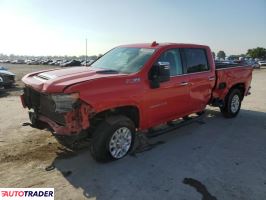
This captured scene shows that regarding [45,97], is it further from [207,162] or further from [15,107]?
Result: [15,107]

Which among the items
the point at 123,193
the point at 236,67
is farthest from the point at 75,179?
the point at 236,67

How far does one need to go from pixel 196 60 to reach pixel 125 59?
1808mm

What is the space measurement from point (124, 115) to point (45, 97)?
1.38 meters

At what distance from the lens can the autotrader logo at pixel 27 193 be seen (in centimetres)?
397

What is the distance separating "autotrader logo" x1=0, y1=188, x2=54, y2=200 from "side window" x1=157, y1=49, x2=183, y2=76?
3145 mm

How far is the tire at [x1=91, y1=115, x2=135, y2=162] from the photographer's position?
4766mm

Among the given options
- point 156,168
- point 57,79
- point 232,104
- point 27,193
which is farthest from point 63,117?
point 232,104

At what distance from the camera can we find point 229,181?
14.6 feet

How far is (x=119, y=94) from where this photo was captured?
15.9 feet

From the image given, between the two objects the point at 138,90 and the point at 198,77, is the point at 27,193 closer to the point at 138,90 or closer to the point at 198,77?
the point at 138,90

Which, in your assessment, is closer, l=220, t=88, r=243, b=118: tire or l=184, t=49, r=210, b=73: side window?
l=184, t=49, r=210, b=73: side window

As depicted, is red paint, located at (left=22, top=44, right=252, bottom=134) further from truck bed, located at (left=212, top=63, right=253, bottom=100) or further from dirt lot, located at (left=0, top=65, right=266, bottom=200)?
dirt lot, located at (left=0, top=65, right=266, bottom=200)

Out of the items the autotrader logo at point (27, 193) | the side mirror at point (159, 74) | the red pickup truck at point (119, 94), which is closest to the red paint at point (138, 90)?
the red pickup truck at point (119, 94)

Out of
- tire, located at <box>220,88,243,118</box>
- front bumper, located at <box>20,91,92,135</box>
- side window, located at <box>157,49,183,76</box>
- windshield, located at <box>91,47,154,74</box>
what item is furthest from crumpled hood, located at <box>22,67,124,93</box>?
tire, located at <box>220,88,243,118</box>
